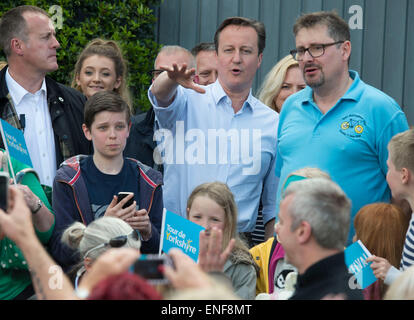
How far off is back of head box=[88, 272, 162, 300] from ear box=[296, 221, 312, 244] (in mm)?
1192

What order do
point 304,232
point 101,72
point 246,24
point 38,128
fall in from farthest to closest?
point 101,72 → point 246,24 → point 38,128 → point 304,232

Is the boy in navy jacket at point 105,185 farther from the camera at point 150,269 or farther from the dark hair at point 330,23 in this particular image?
the camera at point 150,269

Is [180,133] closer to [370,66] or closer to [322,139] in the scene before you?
[322,139]

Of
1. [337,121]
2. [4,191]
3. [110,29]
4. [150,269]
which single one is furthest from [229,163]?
[110,29]

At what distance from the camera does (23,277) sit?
12.2ft

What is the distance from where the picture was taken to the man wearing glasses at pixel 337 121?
4.13 m

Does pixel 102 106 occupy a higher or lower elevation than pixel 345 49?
lower

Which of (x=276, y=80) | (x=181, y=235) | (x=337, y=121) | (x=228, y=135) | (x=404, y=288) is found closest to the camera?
(x=404, y=288)

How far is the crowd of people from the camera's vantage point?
3332 millimetres

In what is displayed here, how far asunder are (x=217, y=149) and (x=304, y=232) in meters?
2.00

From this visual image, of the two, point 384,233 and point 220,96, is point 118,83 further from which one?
point 384,233

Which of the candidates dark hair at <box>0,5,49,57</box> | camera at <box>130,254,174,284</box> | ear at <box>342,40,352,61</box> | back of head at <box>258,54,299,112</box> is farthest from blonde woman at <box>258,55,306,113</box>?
camera at <box>130,254,174,284</box>

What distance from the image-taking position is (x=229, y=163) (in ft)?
15.1

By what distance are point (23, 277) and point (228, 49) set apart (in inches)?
80.8
